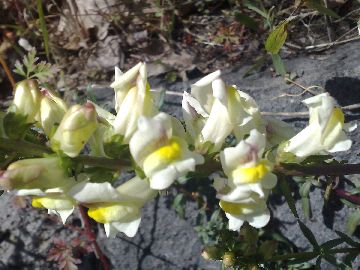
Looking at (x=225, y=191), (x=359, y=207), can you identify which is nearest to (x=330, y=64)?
(x=359, y=207)

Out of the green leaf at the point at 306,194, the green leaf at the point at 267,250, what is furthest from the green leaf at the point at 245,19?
the green leaf at the point at 267,250

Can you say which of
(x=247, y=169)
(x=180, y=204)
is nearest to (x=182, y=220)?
(x=180, y=204)

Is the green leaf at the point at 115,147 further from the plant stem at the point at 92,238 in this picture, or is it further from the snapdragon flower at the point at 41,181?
the plant stem at the point at 92,238

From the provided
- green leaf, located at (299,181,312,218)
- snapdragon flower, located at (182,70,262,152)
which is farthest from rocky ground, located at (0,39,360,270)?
snapdragon flower, located at (182,70,262,152)

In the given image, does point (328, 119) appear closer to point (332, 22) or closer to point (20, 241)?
point (332, 22)

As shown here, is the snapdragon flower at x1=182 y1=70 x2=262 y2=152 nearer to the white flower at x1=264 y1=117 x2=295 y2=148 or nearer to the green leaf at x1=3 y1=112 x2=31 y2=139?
the white flower at x1=264 y1=117 x2=295 y2=148

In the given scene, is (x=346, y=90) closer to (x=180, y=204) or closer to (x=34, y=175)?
(x=180, y=204)
